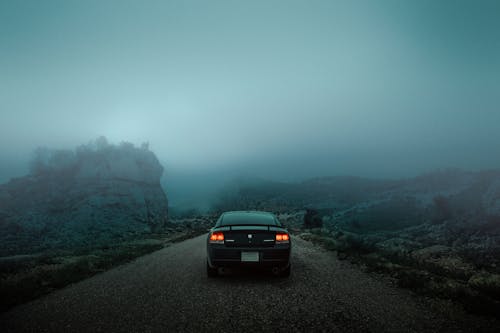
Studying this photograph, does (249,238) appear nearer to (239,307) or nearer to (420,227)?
(239,307)

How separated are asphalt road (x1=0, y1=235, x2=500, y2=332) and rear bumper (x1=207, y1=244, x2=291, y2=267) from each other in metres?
Result: 0.49

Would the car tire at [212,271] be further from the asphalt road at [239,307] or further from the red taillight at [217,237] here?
the red taillight at [217,237]

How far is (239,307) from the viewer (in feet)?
15.1

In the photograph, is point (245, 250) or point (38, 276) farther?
point (38, 276)

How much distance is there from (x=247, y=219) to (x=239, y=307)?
240 cm

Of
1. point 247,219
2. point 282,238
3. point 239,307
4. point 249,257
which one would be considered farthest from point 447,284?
point 239,307

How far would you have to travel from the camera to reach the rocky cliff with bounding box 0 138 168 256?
4531 centimetres

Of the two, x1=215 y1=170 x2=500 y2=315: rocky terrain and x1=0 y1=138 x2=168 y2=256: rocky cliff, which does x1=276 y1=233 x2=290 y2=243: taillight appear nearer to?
x1=215 y1=170 x2=500 y2=315: rocky terrain

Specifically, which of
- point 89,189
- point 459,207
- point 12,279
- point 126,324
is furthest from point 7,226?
point 459,207

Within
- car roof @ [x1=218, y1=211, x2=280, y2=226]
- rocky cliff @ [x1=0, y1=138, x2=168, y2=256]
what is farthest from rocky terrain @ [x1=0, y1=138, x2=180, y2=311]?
car roof @ [x1=218, y1=211, x2=280, y2=226]

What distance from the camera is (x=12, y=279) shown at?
6695 millimetres

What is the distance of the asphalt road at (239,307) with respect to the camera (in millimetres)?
3918

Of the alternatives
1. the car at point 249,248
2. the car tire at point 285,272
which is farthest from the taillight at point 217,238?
the car tire at point 285,272

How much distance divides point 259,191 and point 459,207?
96.6 metres
